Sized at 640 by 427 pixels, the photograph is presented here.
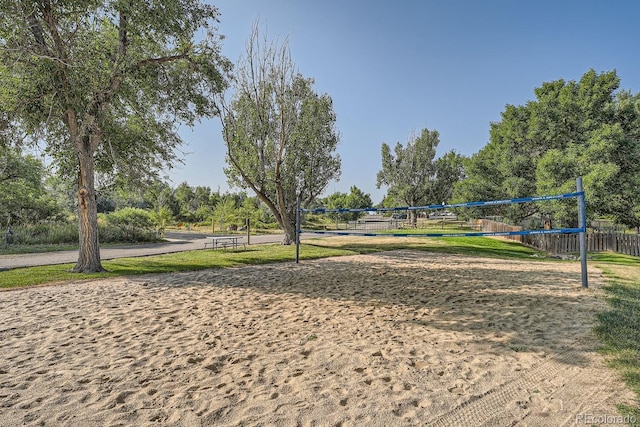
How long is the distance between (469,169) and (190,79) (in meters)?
27.2

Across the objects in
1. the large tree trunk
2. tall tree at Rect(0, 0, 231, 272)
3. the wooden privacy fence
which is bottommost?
the wooden privacy fence

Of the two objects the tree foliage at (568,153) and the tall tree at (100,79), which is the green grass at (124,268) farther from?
the tree foliage at (568,153)

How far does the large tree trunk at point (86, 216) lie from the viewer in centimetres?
860

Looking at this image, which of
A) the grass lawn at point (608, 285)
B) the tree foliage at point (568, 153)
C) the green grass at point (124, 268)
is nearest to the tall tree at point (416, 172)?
the tree foliage at point (568, 153)

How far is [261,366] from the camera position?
10.3 feet

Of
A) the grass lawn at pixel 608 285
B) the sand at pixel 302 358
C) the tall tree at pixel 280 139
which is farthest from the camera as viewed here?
the tall tree at pixel 280 139

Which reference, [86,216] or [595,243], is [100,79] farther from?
[595,243]

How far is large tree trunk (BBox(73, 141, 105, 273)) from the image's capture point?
8.60 metres

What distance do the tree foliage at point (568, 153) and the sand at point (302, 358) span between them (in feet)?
48.6

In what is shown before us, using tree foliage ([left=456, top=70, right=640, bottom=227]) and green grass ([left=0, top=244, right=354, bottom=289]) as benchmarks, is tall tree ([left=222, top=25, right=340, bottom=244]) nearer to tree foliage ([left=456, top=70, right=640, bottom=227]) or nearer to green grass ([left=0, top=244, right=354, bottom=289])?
green grass ([left=0, top=244, right=354, bottom=289])

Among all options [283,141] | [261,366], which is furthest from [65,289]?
[283,141]

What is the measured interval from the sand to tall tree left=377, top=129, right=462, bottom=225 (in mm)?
32049

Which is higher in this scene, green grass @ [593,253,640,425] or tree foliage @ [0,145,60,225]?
tree foliage @ [0,145,60,225]

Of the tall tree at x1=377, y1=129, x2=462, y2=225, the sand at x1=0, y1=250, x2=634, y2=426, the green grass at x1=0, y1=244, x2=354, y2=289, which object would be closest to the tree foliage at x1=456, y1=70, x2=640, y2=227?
the tall tree at x1=377, y1=129, x2=462, y2=225
